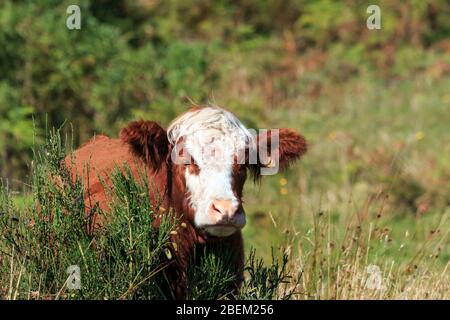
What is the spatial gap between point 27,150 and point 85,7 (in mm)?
2664

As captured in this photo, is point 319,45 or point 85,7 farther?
point 319,45

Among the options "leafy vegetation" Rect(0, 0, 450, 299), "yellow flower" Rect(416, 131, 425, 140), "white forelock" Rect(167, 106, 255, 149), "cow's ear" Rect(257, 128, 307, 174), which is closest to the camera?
"leafy vegetation" Rect(0, 0, 450, 299)

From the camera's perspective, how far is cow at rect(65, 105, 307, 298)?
245 inches

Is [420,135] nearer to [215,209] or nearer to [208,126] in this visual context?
[208,126]

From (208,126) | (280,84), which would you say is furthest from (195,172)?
(280,84)

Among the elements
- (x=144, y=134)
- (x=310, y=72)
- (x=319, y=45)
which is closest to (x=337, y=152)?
(x=310, y=72)

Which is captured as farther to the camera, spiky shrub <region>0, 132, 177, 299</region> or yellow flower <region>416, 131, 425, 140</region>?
yellow flower <region>416, 131, 425, 140</region>

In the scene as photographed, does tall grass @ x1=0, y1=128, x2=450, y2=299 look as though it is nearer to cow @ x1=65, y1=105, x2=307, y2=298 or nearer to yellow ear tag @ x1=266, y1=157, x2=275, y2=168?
cow @ x1=65, y1=105, x2=307, y2=298

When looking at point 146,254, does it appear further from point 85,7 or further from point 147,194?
point 85,7

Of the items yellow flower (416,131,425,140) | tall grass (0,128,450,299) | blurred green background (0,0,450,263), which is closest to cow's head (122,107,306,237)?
tall grass (0,128,450,299)

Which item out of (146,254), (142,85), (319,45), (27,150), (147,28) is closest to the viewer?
(146,254)

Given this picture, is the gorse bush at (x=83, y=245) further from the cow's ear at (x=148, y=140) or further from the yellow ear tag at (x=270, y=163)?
the yellow ear tag at (x=270, y=163)

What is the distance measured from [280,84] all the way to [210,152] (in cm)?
1229

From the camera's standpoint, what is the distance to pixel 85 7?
49.2ft
